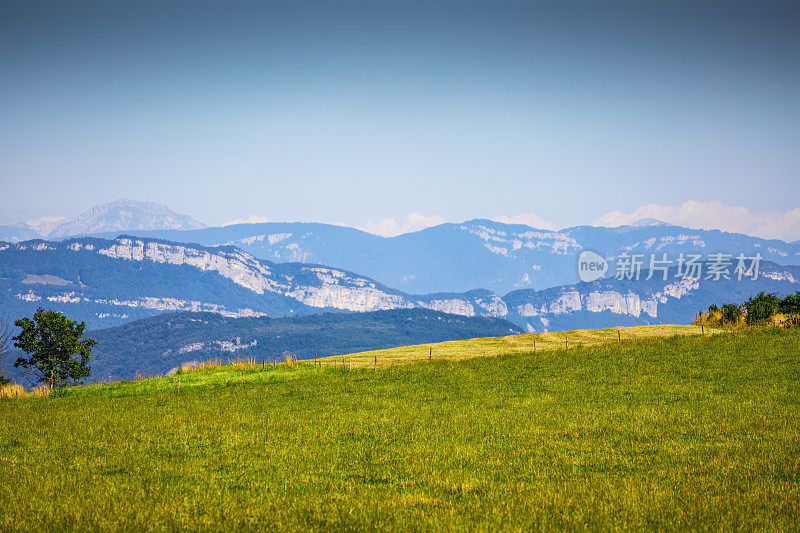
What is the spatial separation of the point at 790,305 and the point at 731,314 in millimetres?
7121

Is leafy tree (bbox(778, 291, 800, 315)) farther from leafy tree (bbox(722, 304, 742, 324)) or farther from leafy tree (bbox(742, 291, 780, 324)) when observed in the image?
leafy tree (bbox(722, 304, 742, 324))

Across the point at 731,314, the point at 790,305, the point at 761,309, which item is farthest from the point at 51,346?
the point at 790,305

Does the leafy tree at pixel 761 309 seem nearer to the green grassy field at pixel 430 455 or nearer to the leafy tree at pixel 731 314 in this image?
the leafy tree at pixel 731 314

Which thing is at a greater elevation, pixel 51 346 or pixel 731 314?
pixel 731 314

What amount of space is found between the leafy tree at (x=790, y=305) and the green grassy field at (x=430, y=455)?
3026 centimetres

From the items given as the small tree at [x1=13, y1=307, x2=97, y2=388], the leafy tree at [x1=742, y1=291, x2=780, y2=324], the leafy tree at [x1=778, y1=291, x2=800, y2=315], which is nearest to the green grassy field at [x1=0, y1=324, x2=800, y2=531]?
the leafy tree at [x1=742, y1=291, x2=780, y2=324]

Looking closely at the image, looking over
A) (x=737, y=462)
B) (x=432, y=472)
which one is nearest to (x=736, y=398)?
(x=737, y=462)

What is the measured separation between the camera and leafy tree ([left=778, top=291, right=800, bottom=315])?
70562mm

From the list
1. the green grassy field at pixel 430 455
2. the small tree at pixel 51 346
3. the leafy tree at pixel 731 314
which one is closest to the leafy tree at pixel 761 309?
the leafy tree at pixel 731 314

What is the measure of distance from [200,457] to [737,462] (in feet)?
63.4

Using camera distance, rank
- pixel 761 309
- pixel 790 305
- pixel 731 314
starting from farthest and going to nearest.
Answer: pixel 731 314, pixel 761 309, pixel 790 305

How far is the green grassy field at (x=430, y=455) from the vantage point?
50.5ft

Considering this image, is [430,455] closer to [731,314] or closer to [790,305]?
[790,305]

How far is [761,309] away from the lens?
2874 inches
